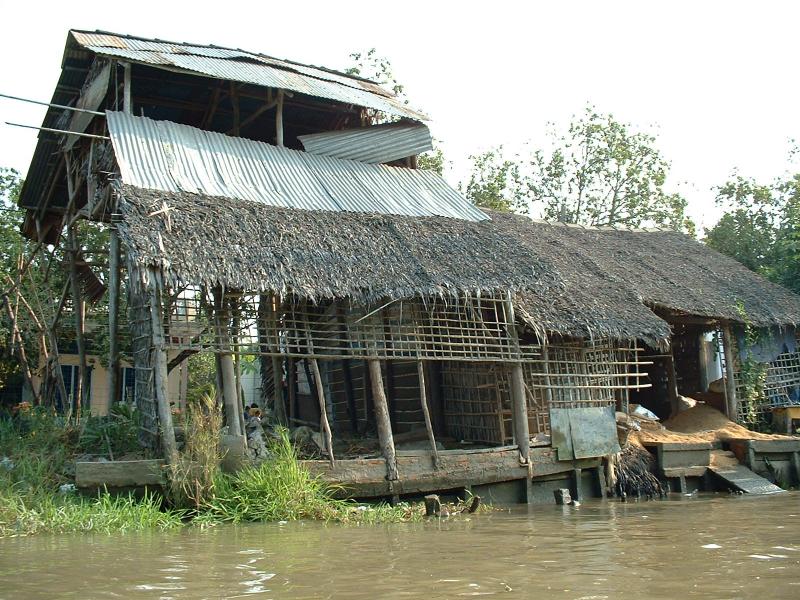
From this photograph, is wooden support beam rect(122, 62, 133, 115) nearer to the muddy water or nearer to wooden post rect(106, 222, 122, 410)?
wooden post rect(106, 222, 122, 410)

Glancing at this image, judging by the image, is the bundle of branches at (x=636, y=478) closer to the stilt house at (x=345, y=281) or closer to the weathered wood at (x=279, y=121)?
the stilt house at (x=345, y=281)

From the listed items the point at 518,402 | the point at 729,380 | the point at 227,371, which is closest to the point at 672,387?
the point at 729,380

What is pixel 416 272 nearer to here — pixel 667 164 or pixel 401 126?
pixel 401 126

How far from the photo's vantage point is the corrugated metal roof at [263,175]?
11359mm

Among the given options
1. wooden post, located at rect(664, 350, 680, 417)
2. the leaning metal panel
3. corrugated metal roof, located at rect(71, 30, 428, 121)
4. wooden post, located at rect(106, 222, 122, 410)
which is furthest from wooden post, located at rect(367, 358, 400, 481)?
wooden post, located at rect(664, 350, 680, 417)

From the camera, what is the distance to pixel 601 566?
629 centimetres

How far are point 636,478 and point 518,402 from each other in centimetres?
284

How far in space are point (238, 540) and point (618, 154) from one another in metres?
22.8

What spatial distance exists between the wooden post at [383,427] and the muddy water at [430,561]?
1.18m

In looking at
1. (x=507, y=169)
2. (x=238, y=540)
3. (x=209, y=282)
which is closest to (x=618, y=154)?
(x=507, y=169)

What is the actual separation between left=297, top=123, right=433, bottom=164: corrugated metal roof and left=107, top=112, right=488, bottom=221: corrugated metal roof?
0.29 meters

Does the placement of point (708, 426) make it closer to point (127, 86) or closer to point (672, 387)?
point (672, 387)

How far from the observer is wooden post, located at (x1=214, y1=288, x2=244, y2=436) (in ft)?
31.5

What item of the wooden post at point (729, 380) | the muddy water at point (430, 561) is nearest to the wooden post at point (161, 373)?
the muddy water at point (430, 561)
